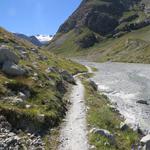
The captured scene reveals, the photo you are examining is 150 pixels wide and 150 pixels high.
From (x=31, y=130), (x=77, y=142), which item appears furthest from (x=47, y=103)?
(x=77, y=142)

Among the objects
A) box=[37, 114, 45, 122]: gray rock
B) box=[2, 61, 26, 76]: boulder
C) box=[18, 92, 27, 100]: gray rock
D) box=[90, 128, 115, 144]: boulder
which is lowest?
box=[90, 128, 115, 144]: boulder

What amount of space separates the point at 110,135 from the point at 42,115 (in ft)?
21.7

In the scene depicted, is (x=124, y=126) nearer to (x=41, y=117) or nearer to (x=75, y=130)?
(x=75, y=130)

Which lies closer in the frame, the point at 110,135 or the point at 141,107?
the point at 110,135

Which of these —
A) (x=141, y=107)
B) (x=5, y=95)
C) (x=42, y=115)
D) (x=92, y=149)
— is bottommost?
(x=141, y=107)

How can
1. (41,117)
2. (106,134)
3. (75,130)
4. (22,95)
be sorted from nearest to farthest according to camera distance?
(106,134) → (75,130) → (41,117) → (22,95)

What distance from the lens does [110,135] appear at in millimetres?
26766

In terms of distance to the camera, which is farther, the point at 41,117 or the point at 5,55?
the point at 5,55

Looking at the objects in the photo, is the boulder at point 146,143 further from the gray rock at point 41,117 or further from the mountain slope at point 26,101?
the gray rock at point 41,117

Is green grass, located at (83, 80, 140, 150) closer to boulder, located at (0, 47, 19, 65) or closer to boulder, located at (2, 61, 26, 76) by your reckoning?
boulder, located at (2, 61, 26, 76)

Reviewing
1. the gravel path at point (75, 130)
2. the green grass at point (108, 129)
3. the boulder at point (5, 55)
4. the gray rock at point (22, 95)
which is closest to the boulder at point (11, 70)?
the boulder at point (5, 55)

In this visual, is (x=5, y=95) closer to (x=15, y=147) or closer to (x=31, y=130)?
(x=31, y=130)

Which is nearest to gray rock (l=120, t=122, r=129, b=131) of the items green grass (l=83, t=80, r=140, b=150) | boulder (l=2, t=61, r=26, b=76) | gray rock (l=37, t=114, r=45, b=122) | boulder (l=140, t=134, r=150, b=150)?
green grass (l=83, t=80, r=140, b=150)

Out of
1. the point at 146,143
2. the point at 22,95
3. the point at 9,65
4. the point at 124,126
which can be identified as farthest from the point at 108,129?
the point at 9,65
